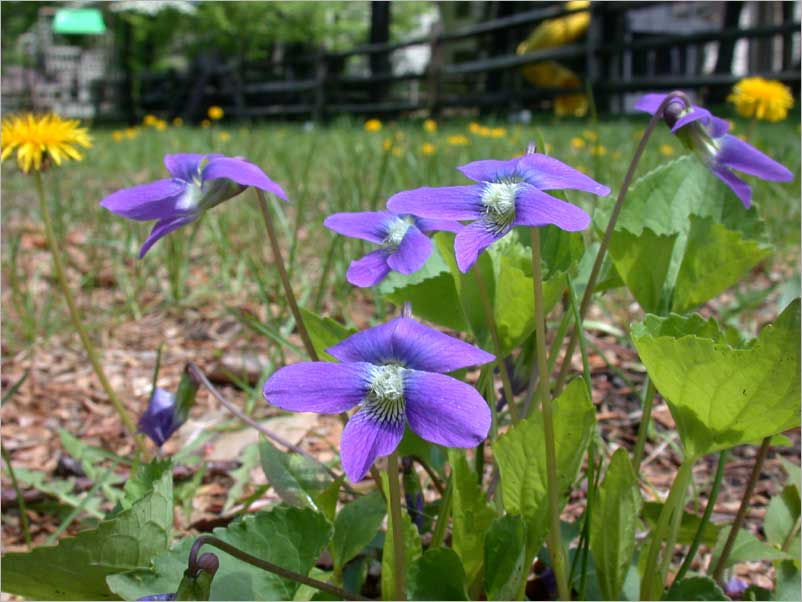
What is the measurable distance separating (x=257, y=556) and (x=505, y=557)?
0.24 meters

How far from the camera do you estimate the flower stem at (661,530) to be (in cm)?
86

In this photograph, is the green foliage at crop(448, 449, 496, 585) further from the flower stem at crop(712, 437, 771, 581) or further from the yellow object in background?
the yellow object in background

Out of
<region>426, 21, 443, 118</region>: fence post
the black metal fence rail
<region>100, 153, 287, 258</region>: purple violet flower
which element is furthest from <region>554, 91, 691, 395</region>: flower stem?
<region>426, 21, 443, 118</region>: fence post

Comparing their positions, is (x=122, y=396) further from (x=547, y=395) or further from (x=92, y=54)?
(x=92, y=54)

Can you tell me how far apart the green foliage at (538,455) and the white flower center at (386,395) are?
16 cm

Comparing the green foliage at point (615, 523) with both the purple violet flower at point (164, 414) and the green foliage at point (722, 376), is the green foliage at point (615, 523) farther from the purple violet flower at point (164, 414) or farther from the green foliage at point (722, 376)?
the purple violet flower at point (164, 414)

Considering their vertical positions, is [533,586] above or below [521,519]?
below

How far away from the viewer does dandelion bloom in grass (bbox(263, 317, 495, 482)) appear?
2.17 feet

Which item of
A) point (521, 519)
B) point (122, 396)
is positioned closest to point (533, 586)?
point (521, 519)

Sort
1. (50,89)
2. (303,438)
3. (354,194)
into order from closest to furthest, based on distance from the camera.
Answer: (303,438), (354,194), (50,89)

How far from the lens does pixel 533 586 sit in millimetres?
1100

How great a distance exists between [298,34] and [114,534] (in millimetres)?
20971

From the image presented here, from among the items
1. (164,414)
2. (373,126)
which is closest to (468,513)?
(164,414)

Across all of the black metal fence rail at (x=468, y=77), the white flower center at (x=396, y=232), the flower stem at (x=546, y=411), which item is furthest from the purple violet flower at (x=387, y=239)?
the black metal fence rail at (x=468, y=77)
